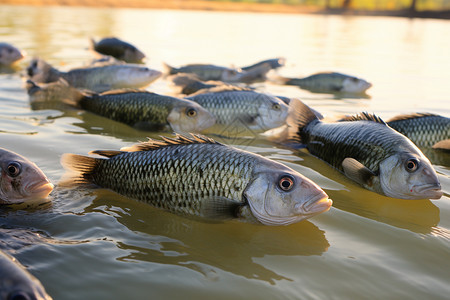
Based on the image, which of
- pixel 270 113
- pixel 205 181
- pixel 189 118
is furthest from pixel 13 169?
pixel 270 113

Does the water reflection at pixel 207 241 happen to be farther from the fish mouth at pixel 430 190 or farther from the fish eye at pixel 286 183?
the fish mouth at pixel 430 190

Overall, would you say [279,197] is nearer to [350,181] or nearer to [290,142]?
[350,181]

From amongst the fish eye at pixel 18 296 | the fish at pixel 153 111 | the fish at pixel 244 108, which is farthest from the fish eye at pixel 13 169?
the fish at pixel 244 108

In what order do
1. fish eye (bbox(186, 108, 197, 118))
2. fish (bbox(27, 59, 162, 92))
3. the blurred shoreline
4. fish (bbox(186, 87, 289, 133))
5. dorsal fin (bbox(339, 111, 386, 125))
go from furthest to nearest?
the blurred shoreline < fish (bbox(27, 59, 162, 92)) < fish (bbox(186, 87, 289, 133)) < fish eye (bbox(186, 108, 197, 118)) < dorsal fin (bbox(339, 111, 386, 125))

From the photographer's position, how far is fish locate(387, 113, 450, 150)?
561 centimetres

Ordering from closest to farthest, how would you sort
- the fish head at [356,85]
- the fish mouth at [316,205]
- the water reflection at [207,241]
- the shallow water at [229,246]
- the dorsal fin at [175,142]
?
the shallow water at [229,246] → the water reflection at [207,241] → the fish mouth at [316,205] → the dorsal fin at [175,142] → the fish head at [356,85]

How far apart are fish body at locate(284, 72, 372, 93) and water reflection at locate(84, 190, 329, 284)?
6.97 m

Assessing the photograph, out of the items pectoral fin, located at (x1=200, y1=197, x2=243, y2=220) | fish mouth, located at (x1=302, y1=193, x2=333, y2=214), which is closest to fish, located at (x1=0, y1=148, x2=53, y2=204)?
pectoral fin, located at (x1=200, y1=197, x2=243, y2=220)

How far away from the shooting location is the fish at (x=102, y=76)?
8648mm

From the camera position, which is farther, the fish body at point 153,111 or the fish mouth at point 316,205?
the fish body at point 153,111

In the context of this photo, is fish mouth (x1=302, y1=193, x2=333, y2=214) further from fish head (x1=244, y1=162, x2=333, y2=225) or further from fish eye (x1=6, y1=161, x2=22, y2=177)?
fish eye (x1=6, y1=161, x2=22, y2=177)

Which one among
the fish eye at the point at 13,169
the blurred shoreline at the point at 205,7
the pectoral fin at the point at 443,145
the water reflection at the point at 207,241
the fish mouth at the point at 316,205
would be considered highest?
the fish eye at the point at 13,169

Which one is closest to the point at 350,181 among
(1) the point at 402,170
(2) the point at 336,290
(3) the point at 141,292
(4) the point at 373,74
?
(1) the point at 402,170

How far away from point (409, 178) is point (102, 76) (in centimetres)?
615
